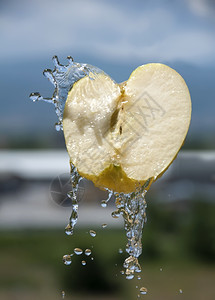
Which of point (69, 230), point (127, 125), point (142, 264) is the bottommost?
point (142, 264)

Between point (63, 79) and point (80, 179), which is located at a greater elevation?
point (63, 79)

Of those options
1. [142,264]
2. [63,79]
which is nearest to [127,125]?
[63,79]

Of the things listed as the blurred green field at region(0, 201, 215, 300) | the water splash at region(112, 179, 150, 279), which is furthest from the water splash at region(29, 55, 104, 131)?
the blurred green field at region(0, 201, 215, 300)

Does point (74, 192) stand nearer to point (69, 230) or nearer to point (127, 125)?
point (69, 230)

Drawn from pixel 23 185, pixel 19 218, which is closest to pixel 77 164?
pixel 19 218

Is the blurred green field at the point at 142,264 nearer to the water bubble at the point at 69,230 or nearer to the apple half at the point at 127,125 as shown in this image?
the water bubble at the point at 69,230

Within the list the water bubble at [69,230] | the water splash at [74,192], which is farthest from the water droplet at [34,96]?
the water bubble at [69,230]

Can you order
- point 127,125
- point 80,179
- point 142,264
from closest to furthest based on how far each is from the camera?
point 127,125
point 80,179
point 142,264
